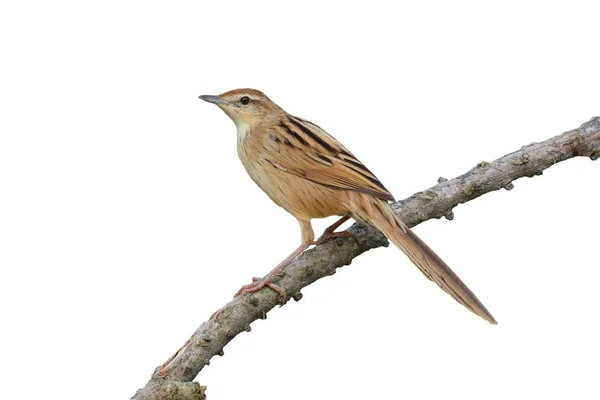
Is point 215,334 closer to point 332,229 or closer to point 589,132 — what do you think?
point 332,229

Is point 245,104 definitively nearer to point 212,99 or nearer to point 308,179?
point 212,99

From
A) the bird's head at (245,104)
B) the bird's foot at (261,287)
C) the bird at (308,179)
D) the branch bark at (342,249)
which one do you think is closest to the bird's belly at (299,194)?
the bird at (308,179)

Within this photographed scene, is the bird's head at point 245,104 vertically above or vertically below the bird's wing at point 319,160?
above

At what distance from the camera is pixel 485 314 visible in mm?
6301

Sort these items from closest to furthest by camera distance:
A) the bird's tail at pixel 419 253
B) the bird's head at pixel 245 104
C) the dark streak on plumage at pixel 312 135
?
the bird's tail at pixel 419 253 < the dark streak on plumage at pixel 312 135 < the bird's head at pixel 245 104

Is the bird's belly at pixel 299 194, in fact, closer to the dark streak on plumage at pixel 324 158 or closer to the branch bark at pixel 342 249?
the dark streak on plumage at pixel 324 158

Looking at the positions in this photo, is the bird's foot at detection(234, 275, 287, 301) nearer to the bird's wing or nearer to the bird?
the bird

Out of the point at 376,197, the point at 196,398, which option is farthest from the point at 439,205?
the point at 196,398

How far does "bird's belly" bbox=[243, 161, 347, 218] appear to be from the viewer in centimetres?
683

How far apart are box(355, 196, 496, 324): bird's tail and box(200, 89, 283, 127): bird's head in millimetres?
1161

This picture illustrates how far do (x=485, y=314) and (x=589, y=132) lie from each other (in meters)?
2.35

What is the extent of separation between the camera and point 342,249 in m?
7.07

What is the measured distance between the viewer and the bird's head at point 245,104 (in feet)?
23.6

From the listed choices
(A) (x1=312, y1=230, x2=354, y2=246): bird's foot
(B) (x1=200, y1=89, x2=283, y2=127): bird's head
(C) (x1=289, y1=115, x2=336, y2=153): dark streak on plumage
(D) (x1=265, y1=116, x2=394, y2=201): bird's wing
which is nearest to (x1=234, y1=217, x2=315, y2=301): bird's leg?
(A) (x1=312, y1=230, x2=354, y2=246): bird's foot
